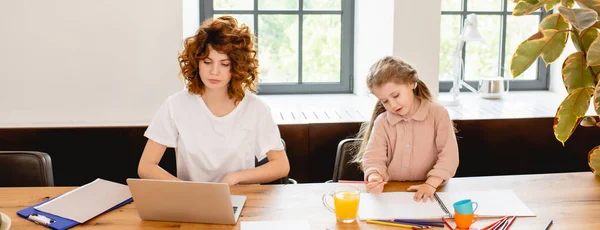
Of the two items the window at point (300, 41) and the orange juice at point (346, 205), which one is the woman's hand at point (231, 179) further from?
the window at point (300, 41)

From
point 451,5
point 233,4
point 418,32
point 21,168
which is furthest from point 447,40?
point 21,168

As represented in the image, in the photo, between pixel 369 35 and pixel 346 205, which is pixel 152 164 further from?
pixel 369 35

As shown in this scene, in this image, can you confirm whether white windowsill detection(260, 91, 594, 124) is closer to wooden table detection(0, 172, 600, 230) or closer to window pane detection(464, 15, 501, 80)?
window pane detection(464, 15, 501, 80)

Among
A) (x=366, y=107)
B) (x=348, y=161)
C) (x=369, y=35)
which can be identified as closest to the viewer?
(x=348, y=161)

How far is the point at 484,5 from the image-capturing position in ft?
11.0

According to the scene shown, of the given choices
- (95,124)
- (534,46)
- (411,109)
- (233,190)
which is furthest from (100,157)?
(534,46)

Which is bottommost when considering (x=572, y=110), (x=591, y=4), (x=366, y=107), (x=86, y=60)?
(x=366, y=107)

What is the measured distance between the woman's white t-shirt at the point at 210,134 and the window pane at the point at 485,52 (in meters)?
1.56

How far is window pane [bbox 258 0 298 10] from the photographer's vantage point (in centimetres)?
324

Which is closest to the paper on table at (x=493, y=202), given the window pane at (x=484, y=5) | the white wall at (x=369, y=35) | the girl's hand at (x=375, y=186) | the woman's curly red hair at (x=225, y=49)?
the girl's hand at (x=375, y=186)

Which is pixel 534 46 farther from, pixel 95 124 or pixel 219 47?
pixel 95 124

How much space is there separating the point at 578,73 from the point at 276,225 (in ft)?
3.42

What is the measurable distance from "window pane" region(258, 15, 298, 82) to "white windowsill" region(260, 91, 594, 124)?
0.41ft

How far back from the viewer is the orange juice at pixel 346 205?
1650 mm
